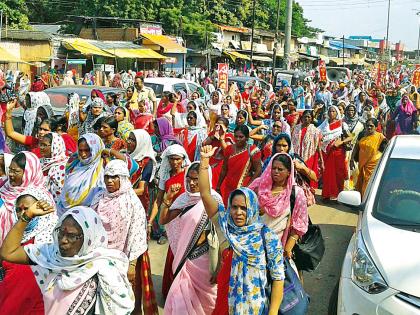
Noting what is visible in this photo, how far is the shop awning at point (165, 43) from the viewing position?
1436 inches

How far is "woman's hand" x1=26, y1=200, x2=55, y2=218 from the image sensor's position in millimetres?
3225

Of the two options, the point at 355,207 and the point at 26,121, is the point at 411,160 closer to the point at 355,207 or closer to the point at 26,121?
the point at 355,207

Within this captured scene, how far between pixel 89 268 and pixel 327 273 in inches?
141

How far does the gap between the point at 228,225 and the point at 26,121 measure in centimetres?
523

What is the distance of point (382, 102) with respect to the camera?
15.8m

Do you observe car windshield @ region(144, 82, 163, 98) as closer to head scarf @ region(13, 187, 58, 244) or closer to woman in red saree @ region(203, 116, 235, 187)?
woman in red saree @ region(203, 116, 235, 187)

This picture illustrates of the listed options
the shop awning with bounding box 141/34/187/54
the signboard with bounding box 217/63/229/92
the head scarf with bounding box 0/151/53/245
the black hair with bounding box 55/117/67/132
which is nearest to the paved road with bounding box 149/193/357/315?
the head scarf with bounding box 0/151/53/245

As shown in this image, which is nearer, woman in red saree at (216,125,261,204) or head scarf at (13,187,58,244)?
head scarf at (13,187,58,244)

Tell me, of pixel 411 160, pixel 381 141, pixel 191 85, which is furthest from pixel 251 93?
pixel 411 160

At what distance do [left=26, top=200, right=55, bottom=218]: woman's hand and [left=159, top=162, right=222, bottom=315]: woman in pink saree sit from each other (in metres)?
1.21

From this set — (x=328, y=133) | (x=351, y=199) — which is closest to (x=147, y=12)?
(x=328, y=133)

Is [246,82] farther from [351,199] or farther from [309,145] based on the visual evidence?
[351,199]

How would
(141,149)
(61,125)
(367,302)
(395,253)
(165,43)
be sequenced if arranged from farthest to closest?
(165,43) → (61,125) → (141,149) → (395,253) → (367,302)

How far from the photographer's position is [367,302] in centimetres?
351
